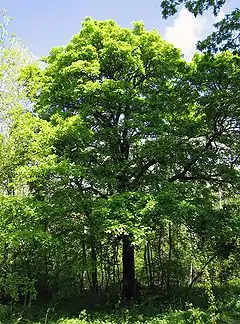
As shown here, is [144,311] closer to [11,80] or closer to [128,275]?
[128,275]

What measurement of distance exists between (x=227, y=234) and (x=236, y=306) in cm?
242

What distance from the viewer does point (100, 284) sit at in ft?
63.8

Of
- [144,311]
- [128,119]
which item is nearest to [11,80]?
[128,119]

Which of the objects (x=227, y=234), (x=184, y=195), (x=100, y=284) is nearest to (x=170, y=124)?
(x=184, y=195)

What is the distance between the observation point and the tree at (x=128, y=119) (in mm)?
13664

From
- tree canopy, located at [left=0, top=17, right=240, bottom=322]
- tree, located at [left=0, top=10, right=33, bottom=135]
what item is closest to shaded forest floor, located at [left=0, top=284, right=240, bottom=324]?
tree canopy, located at [left=0, top=17, right=240, bottom=322]

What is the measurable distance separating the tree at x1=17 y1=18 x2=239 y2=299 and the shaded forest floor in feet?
5.38

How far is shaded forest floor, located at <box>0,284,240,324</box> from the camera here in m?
11.8

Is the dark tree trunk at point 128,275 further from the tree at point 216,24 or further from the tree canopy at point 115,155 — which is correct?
the tree at point 216,24

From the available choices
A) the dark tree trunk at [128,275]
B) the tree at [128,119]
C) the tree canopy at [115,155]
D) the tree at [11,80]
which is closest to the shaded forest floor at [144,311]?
the dark tree trunk at [128,275]

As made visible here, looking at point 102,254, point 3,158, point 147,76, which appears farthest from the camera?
point 102,254

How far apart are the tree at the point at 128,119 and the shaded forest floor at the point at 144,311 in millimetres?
1641

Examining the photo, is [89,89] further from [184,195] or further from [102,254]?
[102,254]

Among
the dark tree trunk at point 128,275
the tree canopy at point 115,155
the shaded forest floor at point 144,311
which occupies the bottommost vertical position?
the shaded forest floor at point 144,311
